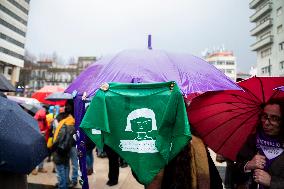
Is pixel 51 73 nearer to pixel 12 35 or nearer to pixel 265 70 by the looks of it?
pixel 12 35

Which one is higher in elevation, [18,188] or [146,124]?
[146,124]

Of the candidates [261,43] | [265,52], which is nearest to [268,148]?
[261,43]

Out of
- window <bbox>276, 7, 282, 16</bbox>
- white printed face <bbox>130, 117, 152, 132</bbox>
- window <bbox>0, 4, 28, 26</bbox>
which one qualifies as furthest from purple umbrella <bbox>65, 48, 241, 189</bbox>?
window <bbox>0, 4, 28, 26</bbox>

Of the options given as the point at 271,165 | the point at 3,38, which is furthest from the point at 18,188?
the point at 3,38

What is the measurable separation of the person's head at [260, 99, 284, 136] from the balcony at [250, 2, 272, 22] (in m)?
51.3

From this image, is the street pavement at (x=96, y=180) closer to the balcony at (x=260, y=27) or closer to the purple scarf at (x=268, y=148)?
the purple scarf at (x=268, y=148)

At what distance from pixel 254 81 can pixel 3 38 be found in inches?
2527

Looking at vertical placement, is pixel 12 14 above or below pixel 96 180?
above

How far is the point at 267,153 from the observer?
8.61 feet

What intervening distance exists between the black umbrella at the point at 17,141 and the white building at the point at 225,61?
95999 mm

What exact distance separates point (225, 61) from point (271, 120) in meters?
97.4

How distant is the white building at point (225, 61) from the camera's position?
95312 millimetres

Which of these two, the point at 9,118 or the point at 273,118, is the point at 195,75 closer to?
the point at 273,118

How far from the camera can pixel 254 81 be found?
2855 mm
